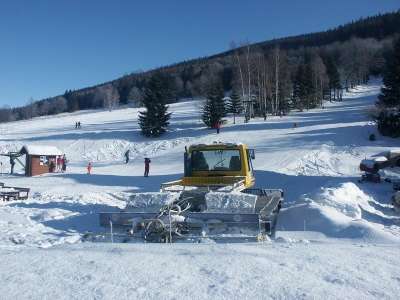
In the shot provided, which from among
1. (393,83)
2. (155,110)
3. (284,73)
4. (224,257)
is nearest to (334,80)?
(284,73)

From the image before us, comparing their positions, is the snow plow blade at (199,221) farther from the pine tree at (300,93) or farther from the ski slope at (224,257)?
the pine tree at (300,93)

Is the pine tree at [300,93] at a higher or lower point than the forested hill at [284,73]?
lower

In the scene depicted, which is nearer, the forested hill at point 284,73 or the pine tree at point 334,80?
the forested hill at point 284,73

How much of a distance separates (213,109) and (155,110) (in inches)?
272

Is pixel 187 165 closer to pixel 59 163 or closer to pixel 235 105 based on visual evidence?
pixel 59 163

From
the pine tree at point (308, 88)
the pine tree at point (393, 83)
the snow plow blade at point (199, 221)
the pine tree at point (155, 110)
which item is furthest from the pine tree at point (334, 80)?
the snow plow blade at point (199, 221)

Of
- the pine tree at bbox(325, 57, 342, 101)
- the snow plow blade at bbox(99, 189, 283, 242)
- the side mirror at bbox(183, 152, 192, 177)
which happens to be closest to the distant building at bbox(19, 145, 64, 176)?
the side mirror at bbox(183, 152, 192, 177)

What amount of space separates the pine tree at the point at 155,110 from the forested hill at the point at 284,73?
13.1 feet

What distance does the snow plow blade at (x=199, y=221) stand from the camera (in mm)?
8744

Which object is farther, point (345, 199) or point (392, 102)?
point (392, 102)

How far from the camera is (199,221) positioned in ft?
29.5

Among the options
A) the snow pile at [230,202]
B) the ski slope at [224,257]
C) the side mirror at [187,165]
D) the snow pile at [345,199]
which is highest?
the side mirror at [187,165]

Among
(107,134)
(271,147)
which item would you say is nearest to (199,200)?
(271,147)

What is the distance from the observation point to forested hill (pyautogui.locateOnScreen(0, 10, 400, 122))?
65188 millimetres
